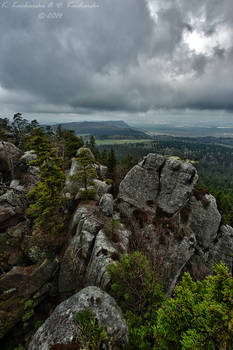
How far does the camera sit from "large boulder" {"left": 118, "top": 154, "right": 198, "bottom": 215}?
27031 millimetres

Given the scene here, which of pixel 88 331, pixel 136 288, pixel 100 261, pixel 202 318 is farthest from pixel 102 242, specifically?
pixel 202 318

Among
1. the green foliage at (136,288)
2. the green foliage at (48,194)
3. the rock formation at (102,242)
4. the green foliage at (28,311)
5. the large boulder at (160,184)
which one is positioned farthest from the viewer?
the large boulder at (160,184)

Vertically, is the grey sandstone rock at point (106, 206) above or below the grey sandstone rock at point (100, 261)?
above

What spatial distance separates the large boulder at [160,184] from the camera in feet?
88.7

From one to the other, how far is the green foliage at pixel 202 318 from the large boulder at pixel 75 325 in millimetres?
3168

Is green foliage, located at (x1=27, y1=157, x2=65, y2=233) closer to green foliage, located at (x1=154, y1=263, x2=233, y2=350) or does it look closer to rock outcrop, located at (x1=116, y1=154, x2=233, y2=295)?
rock outcrop, located at (x1=116, y1=154, x2=233, y2=295)

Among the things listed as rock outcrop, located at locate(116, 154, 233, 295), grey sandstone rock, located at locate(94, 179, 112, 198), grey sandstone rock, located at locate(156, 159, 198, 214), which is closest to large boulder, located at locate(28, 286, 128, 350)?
rock outcrop, located at locate(116, 154, 233, 295)

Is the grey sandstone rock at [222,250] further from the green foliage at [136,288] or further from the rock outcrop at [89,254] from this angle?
the green foliage at [136,288]

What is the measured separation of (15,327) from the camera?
54.9ft

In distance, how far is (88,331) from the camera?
30.3 feet

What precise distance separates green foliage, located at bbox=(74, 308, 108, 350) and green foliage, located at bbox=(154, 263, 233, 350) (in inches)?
146

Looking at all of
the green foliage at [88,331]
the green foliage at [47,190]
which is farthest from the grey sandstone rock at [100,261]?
the green foliage at [47,190]

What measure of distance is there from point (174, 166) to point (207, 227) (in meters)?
13.4

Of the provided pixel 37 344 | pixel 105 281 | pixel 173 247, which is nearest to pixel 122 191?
pixel 173 247
